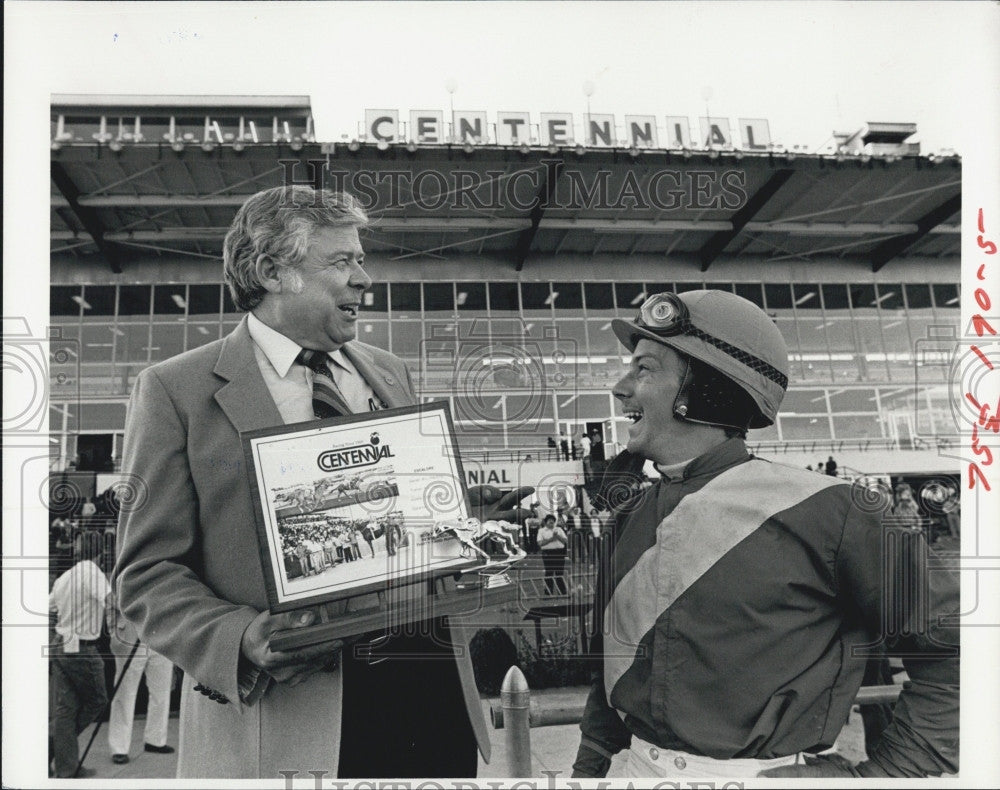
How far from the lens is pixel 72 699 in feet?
7.71

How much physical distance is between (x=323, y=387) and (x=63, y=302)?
1.07 m

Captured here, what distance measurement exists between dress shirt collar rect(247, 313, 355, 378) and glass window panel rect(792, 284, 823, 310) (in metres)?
1.91

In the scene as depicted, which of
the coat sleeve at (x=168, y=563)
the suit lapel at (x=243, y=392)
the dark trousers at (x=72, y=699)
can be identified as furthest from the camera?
the dark trousers at (x=72, y=699)

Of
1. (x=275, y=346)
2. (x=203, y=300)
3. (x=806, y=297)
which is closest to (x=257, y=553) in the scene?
(x=275, y=346)

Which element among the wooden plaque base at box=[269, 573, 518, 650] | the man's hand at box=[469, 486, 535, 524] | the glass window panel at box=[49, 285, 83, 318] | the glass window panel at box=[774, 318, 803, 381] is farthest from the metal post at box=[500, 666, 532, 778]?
the glass window panel at box=[49, 285, 83, 318]

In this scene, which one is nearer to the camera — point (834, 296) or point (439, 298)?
point (439, 298)

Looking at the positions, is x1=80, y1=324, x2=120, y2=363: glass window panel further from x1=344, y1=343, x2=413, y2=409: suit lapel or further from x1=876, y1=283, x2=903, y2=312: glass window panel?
x1=876, y1=283, x2=903, y2=312: glass window panel

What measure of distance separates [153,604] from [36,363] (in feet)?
3.30

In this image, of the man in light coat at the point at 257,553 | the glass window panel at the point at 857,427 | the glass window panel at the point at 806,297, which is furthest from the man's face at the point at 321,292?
the glass window panel at the point at 857,427

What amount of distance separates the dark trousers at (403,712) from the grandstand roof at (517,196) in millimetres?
1422

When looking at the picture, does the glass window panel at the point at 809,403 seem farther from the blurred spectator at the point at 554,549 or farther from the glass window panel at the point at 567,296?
the blurred spectator at the point at 554,549

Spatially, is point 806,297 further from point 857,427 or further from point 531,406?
point 531,406

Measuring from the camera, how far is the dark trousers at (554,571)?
102 inches

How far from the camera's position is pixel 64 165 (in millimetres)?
2268
